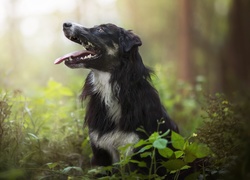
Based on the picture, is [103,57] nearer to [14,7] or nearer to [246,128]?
[246,128]

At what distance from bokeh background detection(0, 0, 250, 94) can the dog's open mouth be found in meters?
6.18

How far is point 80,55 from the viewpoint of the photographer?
6473mm

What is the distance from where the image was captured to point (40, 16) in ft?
107

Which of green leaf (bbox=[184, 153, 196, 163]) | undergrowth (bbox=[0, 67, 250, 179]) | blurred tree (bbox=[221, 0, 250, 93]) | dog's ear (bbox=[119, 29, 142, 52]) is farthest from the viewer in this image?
blurred tree (bbox=[221, 0, 250, 93])

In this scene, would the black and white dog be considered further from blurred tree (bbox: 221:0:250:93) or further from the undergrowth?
blurred tree (bbox: 221:0:250:93)

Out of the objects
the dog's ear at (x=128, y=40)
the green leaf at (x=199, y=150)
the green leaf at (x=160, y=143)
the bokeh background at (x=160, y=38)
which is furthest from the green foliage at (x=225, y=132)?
the bokeh background at (x=160, y=38)

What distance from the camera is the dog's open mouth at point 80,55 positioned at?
6363 millimetres

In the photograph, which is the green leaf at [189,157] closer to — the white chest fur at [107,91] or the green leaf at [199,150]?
the green leaf at [199,150]

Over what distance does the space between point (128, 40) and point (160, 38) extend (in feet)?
63.9

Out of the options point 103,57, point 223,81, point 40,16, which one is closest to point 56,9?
point 40,16

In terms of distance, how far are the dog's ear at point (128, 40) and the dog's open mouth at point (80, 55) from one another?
36cm

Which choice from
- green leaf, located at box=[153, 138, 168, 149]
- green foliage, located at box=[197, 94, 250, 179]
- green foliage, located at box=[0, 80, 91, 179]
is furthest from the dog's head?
green leaf, located at box=[153, 138, 168, 149]

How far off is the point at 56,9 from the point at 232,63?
55.5 feet

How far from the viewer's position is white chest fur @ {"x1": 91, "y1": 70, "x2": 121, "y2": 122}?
20.2 ft
